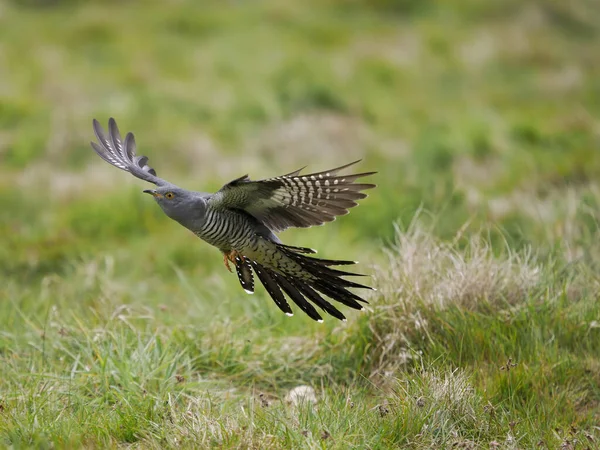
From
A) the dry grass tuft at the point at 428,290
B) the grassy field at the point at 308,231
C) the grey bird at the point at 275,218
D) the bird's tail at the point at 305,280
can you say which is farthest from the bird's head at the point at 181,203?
the dry grass tuft at the point at 428,290

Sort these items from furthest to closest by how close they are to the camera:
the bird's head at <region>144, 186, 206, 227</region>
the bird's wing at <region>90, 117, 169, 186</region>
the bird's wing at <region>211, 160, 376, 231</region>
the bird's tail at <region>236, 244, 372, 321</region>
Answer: the bird's wing at <region>90, 117, 169, 186</region>, the bird's tail at <region>236, 244, 372, 321</region>, the bird's head at <region>144, 186, 206, 227</region>, the bird's wing at <region>211, 160, 376, 231</region>

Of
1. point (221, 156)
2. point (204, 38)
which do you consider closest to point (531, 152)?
point (221, 156)

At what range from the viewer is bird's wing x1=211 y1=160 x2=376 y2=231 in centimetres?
412

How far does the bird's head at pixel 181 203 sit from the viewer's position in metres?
4.26

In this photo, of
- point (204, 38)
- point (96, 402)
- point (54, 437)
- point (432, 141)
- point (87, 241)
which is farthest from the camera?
point (204, 38)

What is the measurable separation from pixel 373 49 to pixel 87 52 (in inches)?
205

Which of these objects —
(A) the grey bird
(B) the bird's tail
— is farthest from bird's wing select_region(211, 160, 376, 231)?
(B) the bird's tail

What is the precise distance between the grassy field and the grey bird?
55 cm

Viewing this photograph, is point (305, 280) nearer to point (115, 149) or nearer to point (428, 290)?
point (428, 290)

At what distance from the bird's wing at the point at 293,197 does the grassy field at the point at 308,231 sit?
0.92m

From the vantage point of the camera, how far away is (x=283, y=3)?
59.7ft

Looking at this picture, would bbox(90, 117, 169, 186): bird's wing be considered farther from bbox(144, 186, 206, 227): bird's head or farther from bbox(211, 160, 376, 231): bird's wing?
bbox(211, 160, 376, 231): bird's wing

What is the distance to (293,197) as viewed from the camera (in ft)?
14.2

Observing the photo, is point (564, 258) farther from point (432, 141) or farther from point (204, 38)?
point (204, 38)
